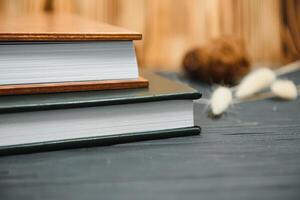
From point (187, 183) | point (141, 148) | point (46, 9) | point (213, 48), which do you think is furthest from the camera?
point (46, 9)

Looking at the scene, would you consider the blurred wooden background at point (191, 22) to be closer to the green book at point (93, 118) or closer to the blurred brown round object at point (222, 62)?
the blurred brown round object at point (222, 62)

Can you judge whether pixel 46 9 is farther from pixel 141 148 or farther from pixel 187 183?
pixel 187 183

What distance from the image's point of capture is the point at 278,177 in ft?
1.55

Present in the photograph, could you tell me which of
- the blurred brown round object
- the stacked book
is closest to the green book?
the stacked book

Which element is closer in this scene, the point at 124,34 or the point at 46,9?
the point at 124,34

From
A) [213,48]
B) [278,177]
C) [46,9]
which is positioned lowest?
[278,177]

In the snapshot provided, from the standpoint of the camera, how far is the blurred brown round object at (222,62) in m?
0.94

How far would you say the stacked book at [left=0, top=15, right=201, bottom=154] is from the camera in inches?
21.3

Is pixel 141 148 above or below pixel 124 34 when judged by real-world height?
below

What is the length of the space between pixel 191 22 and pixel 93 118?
2.28 feet

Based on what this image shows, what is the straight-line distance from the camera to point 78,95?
57 centimetres

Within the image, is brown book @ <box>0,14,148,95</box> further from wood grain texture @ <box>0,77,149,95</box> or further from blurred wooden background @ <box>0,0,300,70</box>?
blurred wooden background @ <box>0,0,300,70</box>

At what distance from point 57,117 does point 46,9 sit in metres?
0.66

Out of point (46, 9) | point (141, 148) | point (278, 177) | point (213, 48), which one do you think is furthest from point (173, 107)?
point (46, 9)
